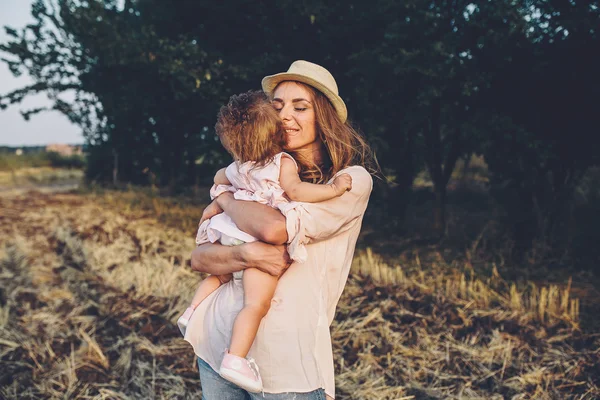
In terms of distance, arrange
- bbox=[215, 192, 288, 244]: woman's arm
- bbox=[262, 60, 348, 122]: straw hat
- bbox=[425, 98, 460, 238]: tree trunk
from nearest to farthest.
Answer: bbox=[215, 192, 288, 244]: woman's arm, bbox=[262, 60, 348, 122]: straw hat, bbox=[425, 98, 460, 238]: tree trunk

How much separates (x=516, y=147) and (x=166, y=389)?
4993 mm

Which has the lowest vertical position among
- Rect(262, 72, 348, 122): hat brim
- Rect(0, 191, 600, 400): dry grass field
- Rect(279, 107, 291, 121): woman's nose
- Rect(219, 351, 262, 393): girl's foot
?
Rect(0, 191, 600, 400): dry grass field

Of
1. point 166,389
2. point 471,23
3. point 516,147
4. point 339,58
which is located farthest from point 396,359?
point 339,58

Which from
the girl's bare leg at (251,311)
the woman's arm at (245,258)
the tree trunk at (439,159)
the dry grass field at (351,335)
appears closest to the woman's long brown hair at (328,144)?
the woman's arm at (245,258)

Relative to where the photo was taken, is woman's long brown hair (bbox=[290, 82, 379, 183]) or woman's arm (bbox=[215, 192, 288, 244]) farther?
woman's long brown hair (bbox=[290, 82, 379, 183])

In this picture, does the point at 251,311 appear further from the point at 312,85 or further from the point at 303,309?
the point at 312,85

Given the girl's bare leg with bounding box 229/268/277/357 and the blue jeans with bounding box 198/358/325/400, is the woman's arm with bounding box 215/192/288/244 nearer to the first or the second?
the girl's bare leg with bounding box 229/268/277/357

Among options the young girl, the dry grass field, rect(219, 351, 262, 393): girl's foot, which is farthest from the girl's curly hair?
the dry grass field

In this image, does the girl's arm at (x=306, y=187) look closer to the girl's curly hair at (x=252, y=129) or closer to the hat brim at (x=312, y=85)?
the girl's curly hair at (x=252, y=129)

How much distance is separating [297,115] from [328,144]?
0.64 feet

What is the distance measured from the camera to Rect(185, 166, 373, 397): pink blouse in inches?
65.1

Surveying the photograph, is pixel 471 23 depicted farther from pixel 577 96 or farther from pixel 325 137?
pixel 325 137

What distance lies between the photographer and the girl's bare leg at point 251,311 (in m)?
1.66

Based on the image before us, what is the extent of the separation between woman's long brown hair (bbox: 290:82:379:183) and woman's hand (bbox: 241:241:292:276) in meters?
0.38
